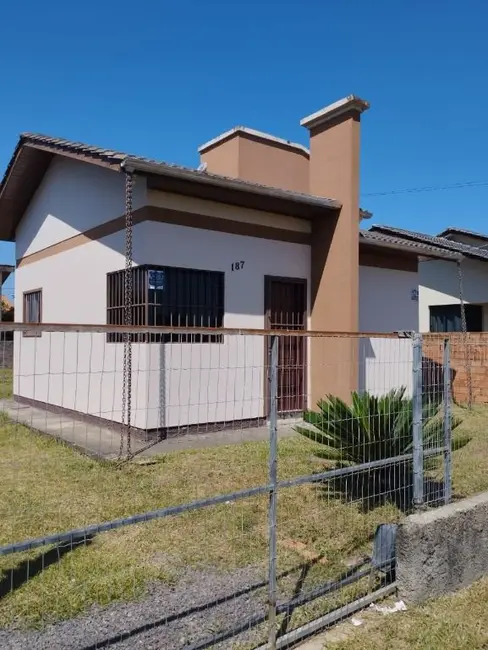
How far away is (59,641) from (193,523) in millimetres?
1873

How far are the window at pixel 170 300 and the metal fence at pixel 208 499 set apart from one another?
0.32 m

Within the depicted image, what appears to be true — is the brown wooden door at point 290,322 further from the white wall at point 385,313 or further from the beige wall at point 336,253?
the white wall at point 385,313

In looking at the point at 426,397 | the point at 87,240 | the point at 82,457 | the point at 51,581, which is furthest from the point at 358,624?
the point at 87,240

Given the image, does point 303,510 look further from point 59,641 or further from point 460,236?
point 460,236

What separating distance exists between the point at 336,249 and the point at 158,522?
6.36 metres

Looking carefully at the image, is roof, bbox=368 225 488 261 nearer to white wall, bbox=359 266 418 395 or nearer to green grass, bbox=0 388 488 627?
white wall, bbox=359 266 418 395

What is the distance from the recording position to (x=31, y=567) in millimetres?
3846

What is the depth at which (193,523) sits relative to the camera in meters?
4.71

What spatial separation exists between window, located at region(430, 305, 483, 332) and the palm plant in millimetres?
13762

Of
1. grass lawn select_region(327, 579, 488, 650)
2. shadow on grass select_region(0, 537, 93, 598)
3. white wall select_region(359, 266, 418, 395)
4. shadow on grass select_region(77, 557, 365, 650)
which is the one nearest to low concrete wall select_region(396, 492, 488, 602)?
grass lawn select_region(327, 579, 488, 650)

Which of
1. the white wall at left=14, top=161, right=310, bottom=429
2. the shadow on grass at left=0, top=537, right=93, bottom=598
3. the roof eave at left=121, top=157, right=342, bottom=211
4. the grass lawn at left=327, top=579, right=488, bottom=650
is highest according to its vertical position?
the roof eave at left=121, top=157, right=342, bottom=211

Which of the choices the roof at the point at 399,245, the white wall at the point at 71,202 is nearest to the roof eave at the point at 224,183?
the white wall at the point at 71,202

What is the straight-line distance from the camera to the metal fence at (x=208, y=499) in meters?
3.10

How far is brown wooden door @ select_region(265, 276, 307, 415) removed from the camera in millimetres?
9359
